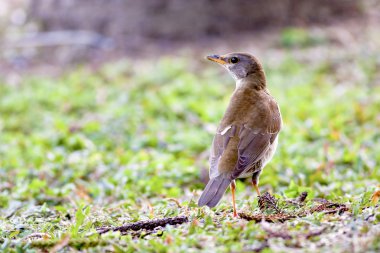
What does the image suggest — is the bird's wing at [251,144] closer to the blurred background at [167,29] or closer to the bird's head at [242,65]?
the bird's head at [242,65]

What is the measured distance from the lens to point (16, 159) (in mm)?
8094

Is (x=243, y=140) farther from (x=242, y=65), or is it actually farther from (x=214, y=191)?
(x=242, y=65)

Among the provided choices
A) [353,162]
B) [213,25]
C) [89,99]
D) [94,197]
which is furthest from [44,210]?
[213,25]

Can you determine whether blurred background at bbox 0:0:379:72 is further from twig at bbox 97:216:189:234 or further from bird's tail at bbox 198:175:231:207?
twig at bbox 97:216:189:234

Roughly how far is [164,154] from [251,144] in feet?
10.6

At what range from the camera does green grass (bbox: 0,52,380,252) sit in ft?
13.3

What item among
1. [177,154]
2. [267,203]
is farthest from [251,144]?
[177,154]

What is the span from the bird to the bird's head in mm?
75

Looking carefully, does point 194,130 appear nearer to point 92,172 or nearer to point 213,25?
point 92,172

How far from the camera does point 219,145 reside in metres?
4.90

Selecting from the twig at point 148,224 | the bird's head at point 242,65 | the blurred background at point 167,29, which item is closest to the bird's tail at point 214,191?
the twig at point 148,224

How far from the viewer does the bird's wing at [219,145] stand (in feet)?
15.6

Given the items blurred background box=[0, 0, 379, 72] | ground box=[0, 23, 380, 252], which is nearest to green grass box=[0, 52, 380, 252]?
ground box=[0, 23, 380, 252]

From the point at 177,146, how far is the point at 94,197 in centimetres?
192
